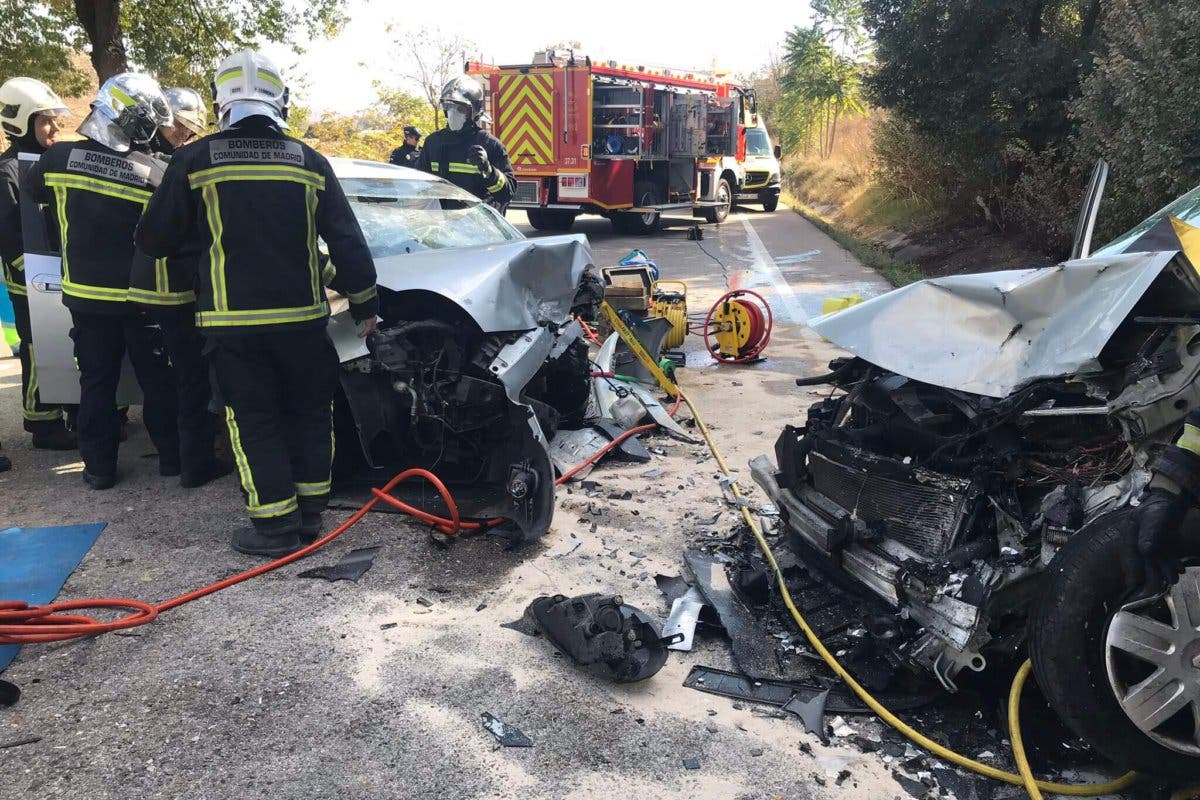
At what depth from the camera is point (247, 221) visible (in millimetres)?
3648

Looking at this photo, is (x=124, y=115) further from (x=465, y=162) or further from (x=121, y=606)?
(x=465, y=162)

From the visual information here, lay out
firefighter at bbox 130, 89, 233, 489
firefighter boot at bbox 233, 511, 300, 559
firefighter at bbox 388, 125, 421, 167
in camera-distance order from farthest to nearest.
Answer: firefighter at bbox 388, 125, 421, 167 < firefighter at bbox 130, 89, 233, 489 < firefighter boot at bbox 233, 511, 300, 559

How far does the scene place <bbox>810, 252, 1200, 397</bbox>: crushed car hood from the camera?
2592 mm

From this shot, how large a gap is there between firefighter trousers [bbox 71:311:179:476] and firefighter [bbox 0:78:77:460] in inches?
17.5

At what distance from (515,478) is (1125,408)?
2.39 m

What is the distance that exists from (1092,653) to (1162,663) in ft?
0.52

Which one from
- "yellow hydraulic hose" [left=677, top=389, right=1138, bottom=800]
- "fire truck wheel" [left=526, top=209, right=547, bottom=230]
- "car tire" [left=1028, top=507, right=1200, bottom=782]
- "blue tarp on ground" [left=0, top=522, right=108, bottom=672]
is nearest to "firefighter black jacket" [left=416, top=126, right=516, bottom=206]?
"blue tarp on ground" [left=0, top=522, right=108, bottom=672]

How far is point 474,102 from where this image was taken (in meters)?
7.94

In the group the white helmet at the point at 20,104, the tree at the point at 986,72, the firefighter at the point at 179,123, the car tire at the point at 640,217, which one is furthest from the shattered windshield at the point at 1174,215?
the car tire at the point at 640,217

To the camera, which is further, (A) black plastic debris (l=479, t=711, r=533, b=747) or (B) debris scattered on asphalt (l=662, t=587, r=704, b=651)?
(B) debris scattered on asphalt (l=662, t=587, r=704, b=651)

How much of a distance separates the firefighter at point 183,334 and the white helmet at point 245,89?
73 cm

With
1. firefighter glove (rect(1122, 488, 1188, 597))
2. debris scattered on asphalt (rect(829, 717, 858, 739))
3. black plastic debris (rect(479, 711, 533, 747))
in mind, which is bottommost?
debris scattered on asphalt (rect(829, 717, 858, 739))

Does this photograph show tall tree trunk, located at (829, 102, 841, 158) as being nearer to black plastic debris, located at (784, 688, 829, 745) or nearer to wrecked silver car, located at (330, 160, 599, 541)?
wrecked silver car, located at (330, 160, 599, 541)

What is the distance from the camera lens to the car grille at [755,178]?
71.5 ft
